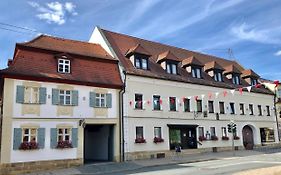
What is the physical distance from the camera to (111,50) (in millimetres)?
26734

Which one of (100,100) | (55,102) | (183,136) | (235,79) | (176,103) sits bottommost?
(183,136)

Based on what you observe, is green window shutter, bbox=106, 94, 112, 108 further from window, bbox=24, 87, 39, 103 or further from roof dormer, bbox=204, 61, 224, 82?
roof dormer, bbox=204, 61, 224, 82

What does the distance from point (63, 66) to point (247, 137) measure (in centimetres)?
2295

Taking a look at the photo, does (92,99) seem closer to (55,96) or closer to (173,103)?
(55,96)

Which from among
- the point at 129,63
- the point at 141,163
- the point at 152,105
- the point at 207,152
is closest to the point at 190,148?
Result: the point at 207,152

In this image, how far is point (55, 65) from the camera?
22.0m

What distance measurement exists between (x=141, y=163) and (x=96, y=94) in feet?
20.0

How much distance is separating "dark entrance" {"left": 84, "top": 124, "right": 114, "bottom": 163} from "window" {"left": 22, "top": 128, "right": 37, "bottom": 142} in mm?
5244

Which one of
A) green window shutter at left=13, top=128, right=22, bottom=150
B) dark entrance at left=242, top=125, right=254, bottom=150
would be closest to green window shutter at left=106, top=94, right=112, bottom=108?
green window shutter at left=13, top=128, right=22, bottom=150

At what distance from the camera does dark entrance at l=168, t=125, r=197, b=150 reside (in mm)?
27234

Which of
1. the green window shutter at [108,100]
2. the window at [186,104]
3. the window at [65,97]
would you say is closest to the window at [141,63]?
the green window shutter at [108,100]

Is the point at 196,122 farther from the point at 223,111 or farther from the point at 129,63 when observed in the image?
the point at 129,63

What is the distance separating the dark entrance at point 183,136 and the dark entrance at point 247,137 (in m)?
8.11

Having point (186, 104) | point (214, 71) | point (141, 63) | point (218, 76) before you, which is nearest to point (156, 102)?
point (141, 63)
